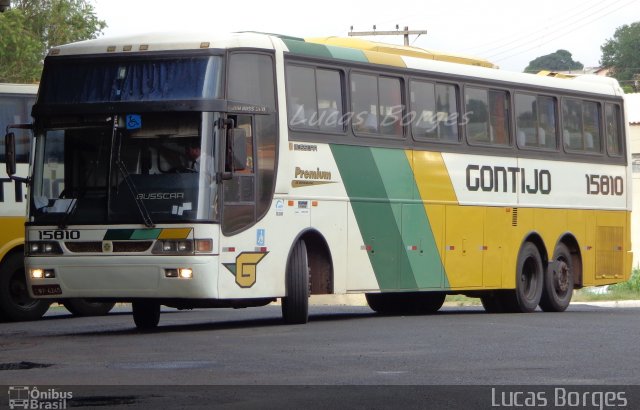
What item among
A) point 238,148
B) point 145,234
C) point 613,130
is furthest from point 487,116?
point 145,234

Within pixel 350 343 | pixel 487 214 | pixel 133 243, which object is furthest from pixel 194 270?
pixel 487 214

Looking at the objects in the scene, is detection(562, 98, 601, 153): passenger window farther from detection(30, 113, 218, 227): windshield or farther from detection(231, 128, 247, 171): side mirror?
detection(30, 113, 218, 227): windshield

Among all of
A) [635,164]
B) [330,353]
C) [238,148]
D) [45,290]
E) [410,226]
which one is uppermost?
[635,164]

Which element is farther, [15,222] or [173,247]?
[15,222]

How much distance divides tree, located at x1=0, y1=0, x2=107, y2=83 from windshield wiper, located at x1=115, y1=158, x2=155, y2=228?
32.8 metres

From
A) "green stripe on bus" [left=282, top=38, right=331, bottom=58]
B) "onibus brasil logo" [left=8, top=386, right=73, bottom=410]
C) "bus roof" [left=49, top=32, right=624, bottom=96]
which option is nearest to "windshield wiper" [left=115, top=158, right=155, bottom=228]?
"bus roof" [left=49, top=32, right=624, bottom=96]

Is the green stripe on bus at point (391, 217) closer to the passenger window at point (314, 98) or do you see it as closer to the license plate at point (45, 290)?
the passenger window at point (314, 98)

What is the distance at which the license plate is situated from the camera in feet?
58.2

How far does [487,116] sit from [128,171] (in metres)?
7.15

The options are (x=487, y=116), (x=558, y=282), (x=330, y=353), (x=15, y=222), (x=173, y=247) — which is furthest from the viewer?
(x=558, y=282)

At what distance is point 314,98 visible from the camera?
63.9ft

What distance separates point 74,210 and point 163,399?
25.1ft

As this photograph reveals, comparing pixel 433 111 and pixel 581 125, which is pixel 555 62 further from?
pixel 433 111

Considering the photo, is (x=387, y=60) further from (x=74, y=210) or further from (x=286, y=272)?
(x=74, y=210)
